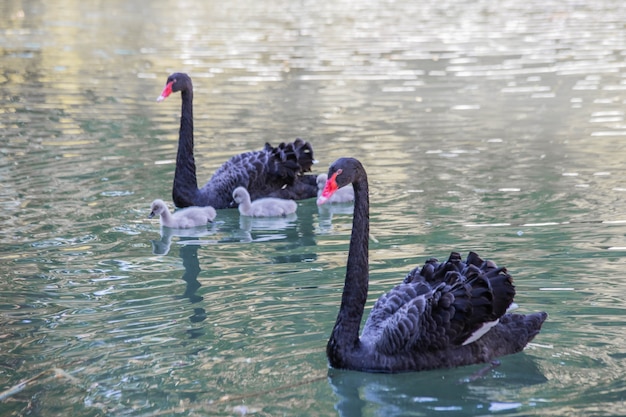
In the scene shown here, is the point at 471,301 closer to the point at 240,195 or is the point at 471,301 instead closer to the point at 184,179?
the point at 240,195

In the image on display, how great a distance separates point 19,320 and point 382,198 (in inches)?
129

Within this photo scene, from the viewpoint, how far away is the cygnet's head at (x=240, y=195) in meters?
7.68

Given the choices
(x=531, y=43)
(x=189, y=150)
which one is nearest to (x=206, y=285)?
(x=189, y=150)

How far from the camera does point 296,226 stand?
7.48m

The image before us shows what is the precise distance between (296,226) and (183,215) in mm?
823

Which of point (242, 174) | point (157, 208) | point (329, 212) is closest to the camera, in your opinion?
point (157, 208)

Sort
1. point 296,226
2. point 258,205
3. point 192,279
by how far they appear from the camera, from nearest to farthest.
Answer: point 192,279
point 296,226
point 258,205

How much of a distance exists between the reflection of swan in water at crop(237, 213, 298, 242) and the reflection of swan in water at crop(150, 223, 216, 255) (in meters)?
0.24

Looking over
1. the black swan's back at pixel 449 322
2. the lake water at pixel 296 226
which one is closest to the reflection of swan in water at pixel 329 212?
the lake water at pixel 296 226

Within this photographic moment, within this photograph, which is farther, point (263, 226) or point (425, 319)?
point (263, 226)

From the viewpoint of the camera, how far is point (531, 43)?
17281mm

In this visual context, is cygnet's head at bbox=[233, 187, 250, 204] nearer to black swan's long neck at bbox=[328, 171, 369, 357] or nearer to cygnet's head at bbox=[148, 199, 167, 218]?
cygnet's head at bbox=[148, 199, 167, 218]

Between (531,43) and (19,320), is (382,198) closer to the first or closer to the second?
(19,320)

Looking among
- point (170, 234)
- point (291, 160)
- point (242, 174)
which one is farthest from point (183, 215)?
point (291, 160)
